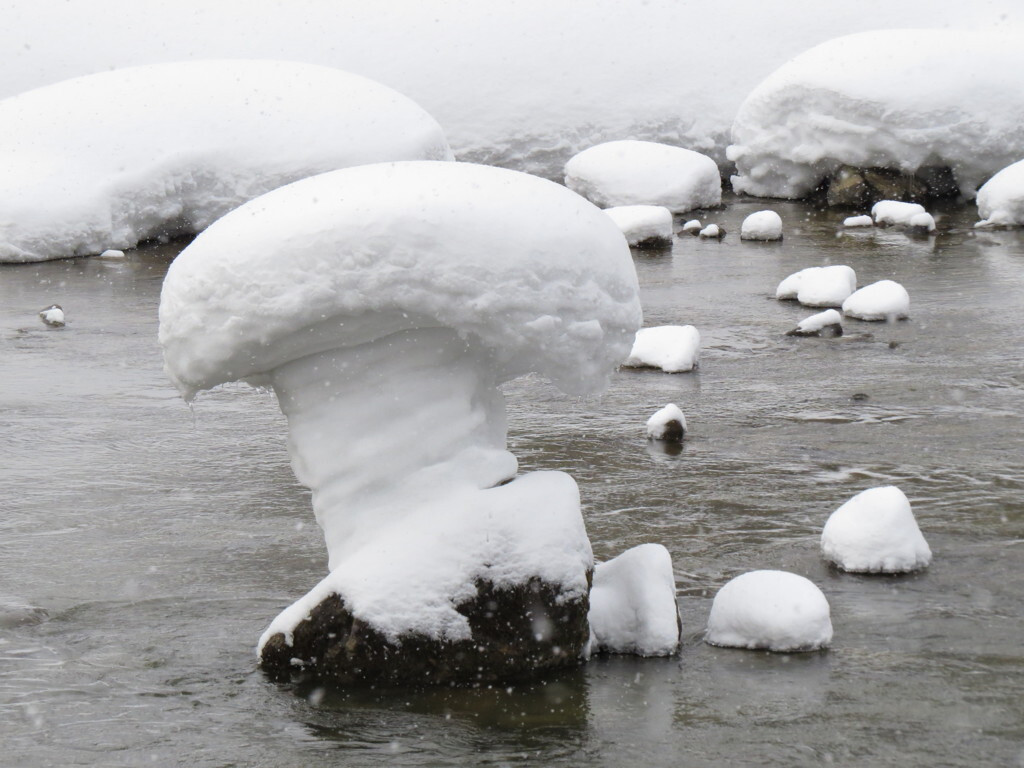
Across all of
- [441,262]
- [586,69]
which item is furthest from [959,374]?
[586,69]

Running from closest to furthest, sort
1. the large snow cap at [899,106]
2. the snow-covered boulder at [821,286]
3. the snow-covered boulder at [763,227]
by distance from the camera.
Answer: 1. the snow-covered boulder at [821,286]
2. the snow-covered boulder at [763,227]
3. the large snow cap at [899,106]

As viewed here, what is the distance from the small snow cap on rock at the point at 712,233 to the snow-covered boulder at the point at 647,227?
0.69 m

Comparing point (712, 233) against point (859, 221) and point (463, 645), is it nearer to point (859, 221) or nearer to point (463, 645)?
point (859, 221)

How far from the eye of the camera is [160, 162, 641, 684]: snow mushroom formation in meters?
3.73

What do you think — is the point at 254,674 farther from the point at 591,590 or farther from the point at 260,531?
the point at 260,531

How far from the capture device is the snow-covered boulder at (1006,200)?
1321cm

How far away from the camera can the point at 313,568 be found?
479 centimetres

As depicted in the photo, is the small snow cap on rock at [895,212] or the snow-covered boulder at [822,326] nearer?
the snow-covered boulder at [822,326]

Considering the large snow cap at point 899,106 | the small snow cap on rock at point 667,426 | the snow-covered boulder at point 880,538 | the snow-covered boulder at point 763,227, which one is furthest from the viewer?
the large snow cap at point 899,106

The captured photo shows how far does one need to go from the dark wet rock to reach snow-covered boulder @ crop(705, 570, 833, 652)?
1.57 feet

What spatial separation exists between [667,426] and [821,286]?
3.78 m

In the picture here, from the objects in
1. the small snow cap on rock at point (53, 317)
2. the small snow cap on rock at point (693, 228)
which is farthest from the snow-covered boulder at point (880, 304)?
the small snow cap on rock at point (53, 317)

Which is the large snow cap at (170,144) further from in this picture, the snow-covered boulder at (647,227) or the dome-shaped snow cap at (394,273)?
the dome-shaped snow cap at (394,273)

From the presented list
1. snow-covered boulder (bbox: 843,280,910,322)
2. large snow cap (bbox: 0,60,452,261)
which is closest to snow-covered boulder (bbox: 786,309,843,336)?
snow-covered boulder (bbox: 843,280,910,322)
